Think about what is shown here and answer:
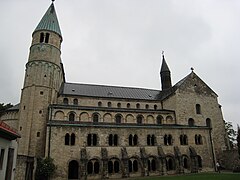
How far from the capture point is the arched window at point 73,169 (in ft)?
96.8

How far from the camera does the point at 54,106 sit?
116 feet

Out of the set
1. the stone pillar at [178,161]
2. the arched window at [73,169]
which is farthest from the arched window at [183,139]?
the arched window at [73,169]

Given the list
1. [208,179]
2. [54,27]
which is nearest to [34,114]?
[54,27]

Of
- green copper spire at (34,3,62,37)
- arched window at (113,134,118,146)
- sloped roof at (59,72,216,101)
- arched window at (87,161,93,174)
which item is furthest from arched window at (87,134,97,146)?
green copper spire at (34,3,62,37)

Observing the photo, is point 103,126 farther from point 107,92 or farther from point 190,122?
point 190,122

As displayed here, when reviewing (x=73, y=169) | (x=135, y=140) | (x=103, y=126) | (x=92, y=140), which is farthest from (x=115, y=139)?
(x=73, y=169)

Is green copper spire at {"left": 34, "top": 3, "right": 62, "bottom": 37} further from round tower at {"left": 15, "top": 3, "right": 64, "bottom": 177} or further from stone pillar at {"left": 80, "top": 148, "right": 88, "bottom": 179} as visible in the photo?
stone pillar at {"left": 80, "top": 148, "right": 88, "bottom": 179}

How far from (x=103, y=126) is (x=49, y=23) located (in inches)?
913

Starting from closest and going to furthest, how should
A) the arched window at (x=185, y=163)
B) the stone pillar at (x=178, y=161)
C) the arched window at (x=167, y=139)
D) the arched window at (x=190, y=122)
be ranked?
1. the stone pillar at (x=178, y=161)
2. the arched window at (x=185, y=163)
3. the arched window at (x=167, y=139)
4. the arched window at (x=190, y=122)

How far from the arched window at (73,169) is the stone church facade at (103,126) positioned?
5.3 inches

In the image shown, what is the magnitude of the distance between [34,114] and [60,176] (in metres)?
11.4

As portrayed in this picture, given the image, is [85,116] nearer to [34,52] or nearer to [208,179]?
[34,52]

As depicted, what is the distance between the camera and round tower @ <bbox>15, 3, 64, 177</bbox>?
3275 centimetres

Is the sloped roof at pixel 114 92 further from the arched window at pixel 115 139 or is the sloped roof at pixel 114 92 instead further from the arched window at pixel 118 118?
the arched window at pixel 115 139
